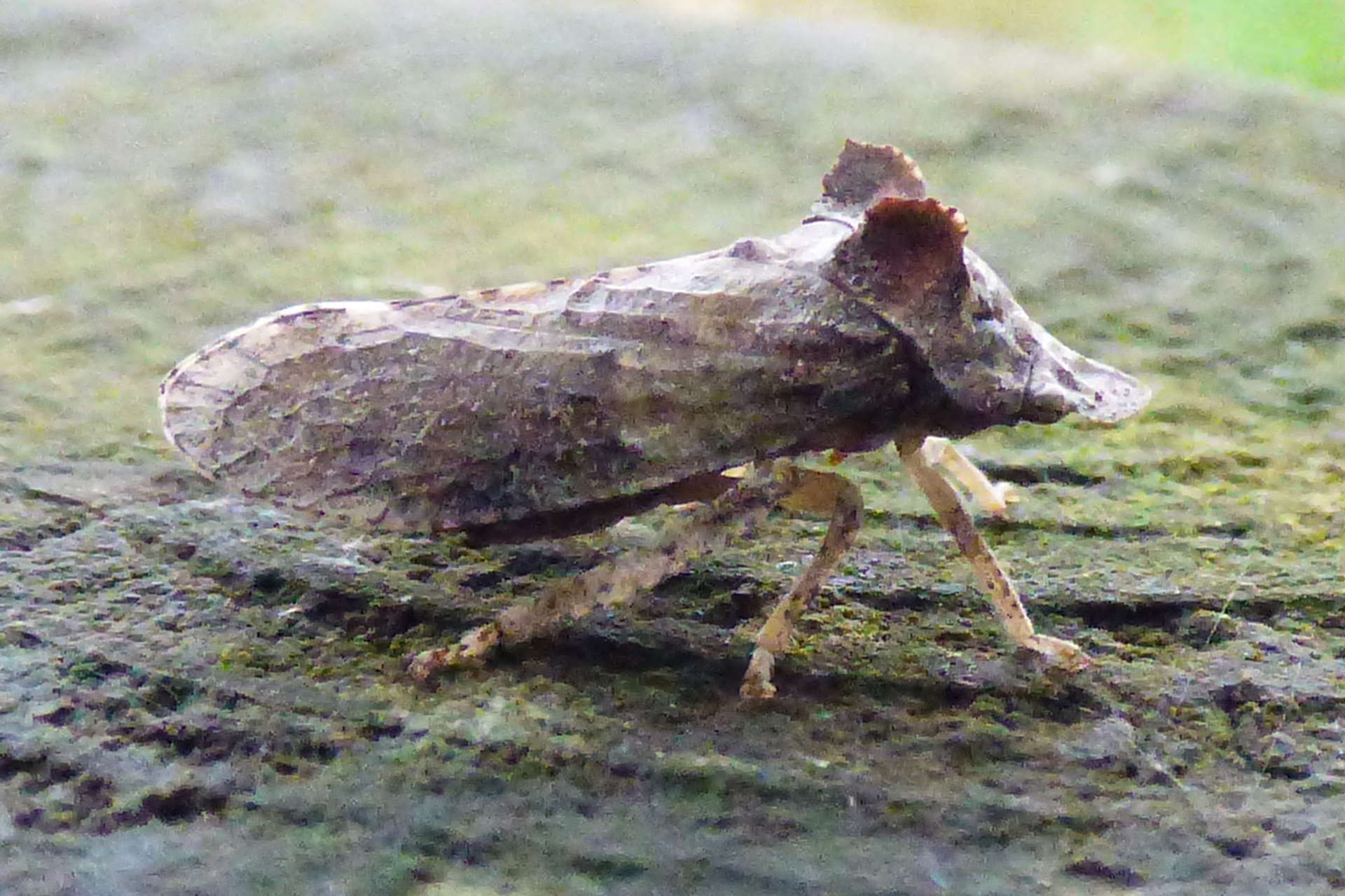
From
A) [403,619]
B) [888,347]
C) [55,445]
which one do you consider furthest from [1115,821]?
[55,445]

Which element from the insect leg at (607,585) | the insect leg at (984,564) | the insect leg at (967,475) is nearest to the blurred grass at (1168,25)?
the insect leg at (967,475)

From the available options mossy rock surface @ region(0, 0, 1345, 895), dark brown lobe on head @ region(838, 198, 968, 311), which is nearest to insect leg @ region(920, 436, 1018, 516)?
mossy rock surface @ region(0, 0, 1345, 895)

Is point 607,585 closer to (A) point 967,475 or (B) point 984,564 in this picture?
(B) point 984,564

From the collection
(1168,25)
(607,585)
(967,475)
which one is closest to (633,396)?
(607,585)

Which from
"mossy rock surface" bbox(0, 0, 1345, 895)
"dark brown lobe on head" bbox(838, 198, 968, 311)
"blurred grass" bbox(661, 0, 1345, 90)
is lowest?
"mossy rock surface" bbox(0, 0, 1345, 895)

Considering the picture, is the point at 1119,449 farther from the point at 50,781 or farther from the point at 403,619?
the point at 50,781

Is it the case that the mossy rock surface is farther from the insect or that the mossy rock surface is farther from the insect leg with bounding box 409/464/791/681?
the insect

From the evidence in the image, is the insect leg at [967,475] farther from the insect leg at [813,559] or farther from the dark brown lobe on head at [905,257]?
the dark brown lobe on head at [905,257]
